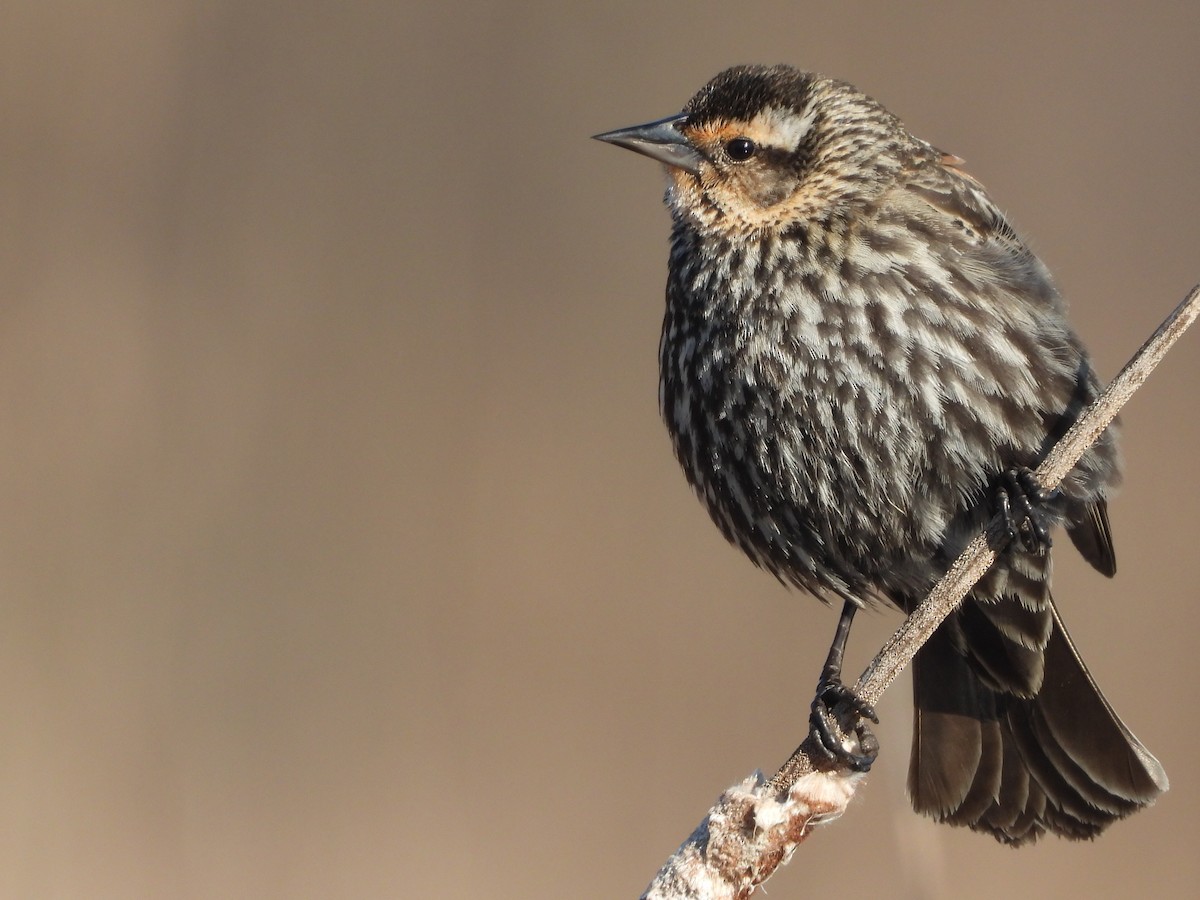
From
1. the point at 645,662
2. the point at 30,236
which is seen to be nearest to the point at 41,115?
the point at 30,236

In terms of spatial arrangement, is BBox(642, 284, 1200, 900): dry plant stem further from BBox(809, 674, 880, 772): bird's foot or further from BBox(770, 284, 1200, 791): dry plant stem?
BBox(809, 674, 880, 772): bird's foot

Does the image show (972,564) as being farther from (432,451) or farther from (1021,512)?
(432,451)

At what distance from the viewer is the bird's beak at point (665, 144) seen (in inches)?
116

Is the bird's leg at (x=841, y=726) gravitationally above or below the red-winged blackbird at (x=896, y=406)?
below

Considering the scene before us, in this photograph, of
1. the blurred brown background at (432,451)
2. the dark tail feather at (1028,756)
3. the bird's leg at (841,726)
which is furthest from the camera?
the blurred brown background at (432,451)

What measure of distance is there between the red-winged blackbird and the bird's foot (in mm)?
15

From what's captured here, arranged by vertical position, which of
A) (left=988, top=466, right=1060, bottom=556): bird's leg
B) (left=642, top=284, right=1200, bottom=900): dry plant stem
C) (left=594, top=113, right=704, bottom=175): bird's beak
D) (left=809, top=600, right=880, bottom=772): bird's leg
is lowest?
(left=809, top=600, right=880, bottom=772): bird's leg

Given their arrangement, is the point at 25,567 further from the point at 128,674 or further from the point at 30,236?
the point at 30,236

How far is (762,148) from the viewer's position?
293 centimetres

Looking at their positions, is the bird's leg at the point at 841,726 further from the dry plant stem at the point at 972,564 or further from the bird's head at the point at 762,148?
the bird's head at the point at 762,148

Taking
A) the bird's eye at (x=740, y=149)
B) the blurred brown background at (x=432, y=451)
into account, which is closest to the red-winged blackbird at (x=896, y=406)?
the bird's eye at (x=740, y=149)

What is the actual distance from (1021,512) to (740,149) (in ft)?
2.89

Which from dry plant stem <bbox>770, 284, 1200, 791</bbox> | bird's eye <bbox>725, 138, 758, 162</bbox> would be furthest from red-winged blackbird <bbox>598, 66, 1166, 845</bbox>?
dry plant stem <bbox>770, 284, 1200, 791</bbox>

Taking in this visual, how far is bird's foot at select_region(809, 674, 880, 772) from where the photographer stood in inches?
103
